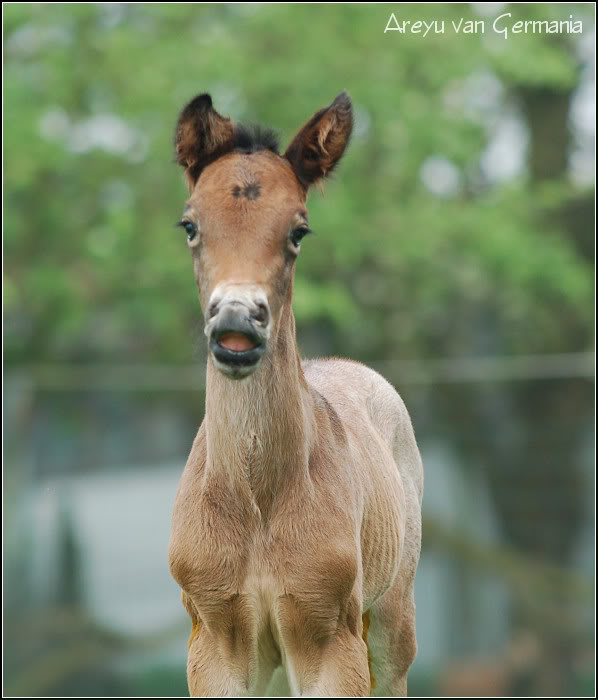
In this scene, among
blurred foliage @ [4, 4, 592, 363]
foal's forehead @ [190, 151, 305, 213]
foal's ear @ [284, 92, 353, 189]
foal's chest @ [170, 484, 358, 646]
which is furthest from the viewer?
blurred foliage @ [4, 4, 592, 363]

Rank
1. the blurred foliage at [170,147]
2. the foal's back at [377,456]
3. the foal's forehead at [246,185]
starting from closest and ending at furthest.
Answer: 1. the foal's forehead at [246,185]
2. the foal's back at [377,456]
3. the blurred foliage at [170,147]

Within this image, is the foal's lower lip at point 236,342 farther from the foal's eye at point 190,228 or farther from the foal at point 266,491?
the foal's eye at point 190,228

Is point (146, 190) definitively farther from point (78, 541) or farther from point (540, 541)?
point (540, 541)

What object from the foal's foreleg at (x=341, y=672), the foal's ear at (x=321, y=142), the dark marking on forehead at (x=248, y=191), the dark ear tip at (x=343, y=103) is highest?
the dark ear tip at (x=343, y=103)

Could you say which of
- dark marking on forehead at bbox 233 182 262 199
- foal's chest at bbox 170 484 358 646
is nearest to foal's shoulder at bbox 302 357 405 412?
foal's chest at bbox 170 484 358 646

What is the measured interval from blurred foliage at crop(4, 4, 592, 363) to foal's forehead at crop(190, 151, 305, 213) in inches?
364

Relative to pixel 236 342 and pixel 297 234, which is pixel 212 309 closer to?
pixel 236 342

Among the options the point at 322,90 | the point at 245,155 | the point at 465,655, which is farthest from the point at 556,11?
the point at 245,155

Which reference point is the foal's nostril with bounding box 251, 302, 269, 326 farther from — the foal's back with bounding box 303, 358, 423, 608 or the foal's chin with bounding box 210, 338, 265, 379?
the foal's back with bounding box 303, 358, 423, 608

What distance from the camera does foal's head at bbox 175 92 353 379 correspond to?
12.0 ft

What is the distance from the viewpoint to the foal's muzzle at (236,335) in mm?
3586

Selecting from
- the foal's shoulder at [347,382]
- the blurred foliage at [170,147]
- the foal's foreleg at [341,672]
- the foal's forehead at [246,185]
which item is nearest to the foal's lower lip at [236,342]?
the foal's forehead at [246,185]

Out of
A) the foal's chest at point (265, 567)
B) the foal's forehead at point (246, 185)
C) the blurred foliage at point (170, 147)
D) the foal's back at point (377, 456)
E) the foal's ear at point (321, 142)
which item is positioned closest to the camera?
the foal's forehead at point (246, 185)

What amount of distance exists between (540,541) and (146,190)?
7.12m
